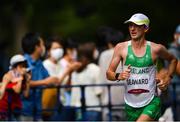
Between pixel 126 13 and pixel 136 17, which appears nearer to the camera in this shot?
pixel 136 17

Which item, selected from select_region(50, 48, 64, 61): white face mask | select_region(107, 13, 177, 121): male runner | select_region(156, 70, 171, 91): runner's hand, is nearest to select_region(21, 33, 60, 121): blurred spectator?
select_region(50, 48, 64, 61): white face mask

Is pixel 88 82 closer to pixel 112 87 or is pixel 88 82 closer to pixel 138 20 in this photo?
pixel 112 87

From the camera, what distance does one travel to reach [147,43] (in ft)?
45.7

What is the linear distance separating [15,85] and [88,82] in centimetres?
220

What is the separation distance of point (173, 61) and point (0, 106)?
292 centimetres

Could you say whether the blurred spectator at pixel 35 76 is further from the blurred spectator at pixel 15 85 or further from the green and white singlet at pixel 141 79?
the green and white singlet at pixel 141 79

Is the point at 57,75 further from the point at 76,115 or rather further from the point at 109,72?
the point at 109,72

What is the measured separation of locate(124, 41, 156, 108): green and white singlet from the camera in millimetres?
13812

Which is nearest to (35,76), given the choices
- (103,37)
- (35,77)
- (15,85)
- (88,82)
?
(35,77)

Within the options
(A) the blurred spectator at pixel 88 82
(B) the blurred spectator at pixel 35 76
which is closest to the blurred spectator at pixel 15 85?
(B) the blurred spectator at pixel 35 76

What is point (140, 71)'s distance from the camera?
45.3ft

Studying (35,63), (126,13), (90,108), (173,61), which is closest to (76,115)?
(90,108)

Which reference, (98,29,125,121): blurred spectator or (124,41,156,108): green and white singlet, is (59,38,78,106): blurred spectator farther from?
(124,41,156,108): green and white singlet

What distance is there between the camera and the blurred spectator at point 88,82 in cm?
1705
